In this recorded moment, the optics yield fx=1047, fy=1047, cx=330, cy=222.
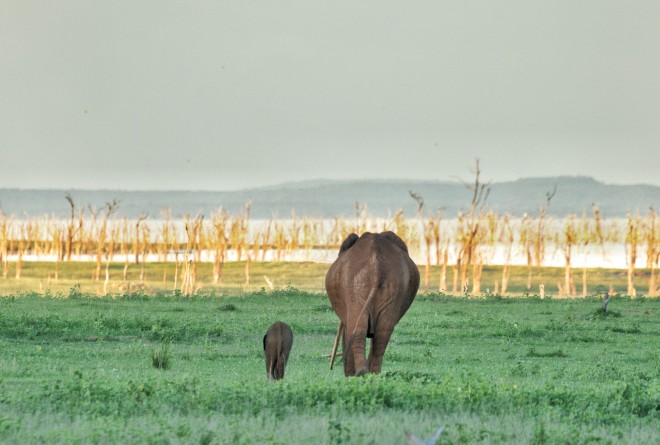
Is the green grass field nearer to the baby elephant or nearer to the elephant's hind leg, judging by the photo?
the elephant's hind leg

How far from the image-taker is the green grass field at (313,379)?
8930 mm

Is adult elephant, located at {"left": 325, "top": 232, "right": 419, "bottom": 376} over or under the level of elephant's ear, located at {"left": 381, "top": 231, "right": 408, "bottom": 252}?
under

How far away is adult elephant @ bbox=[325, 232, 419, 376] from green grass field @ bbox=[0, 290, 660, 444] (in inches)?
19.9

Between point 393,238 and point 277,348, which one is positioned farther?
point 277,348

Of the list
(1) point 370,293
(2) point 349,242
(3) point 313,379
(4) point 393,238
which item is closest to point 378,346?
(1) point 370,293

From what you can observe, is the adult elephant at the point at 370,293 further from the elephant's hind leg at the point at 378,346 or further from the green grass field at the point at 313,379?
the green grass field at the point at 313,379

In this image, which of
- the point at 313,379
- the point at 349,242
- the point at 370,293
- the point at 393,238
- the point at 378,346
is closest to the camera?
the point at 313,379

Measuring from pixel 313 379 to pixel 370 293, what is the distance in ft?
3.84

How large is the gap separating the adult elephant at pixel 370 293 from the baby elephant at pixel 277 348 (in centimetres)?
116

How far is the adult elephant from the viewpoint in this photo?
1198 centimetres

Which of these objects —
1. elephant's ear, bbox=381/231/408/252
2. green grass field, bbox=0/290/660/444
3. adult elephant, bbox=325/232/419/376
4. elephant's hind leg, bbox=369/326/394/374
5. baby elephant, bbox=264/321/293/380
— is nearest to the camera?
green grass field, bbox=0/290/660/444

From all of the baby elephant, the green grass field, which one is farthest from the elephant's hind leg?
the baby elephant

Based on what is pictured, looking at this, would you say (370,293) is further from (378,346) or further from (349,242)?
(349,242)

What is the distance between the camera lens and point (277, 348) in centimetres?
1338
